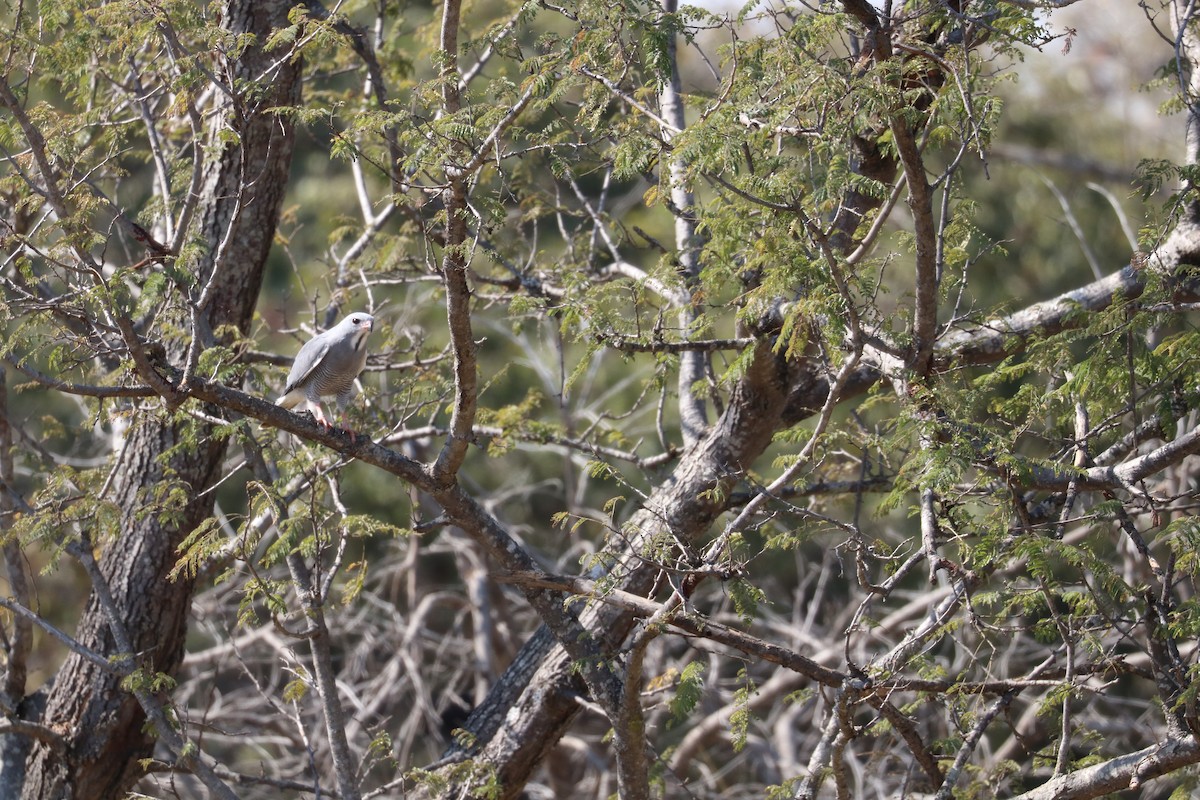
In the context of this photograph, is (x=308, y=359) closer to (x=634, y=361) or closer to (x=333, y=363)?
(x=333, y=363)

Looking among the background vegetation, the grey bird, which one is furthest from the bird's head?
the background vegetation

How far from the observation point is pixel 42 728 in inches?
167

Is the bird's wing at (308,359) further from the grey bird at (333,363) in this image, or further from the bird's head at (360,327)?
the bird's head at (360,327)

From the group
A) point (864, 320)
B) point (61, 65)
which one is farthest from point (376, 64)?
point (864, 320)

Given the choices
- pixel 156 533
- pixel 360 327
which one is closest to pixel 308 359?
pixel 360 327

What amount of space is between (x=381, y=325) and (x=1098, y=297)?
2.84 m

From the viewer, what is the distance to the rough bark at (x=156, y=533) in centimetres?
442

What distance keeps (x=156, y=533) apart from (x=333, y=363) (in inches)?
43.6

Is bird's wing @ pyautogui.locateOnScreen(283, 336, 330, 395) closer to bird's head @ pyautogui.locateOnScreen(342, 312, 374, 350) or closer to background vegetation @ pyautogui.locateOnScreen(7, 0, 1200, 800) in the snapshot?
bird's head @ pyautogui.locateOnScreen(342, 312, 374, 350)

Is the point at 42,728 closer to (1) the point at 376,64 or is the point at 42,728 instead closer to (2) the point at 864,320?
(1) the point at 376,64

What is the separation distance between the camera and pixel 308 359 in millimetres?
4289

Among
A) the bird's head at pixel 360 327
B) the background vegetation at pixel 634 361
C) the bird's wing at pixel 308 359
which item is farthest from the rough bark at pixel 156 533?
the bird's head at pixel 360 327

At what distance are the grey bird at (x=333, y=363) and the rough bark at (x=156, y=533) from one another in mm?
454

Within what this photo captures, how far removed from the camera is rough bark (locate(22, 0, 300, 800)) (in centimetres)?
442
